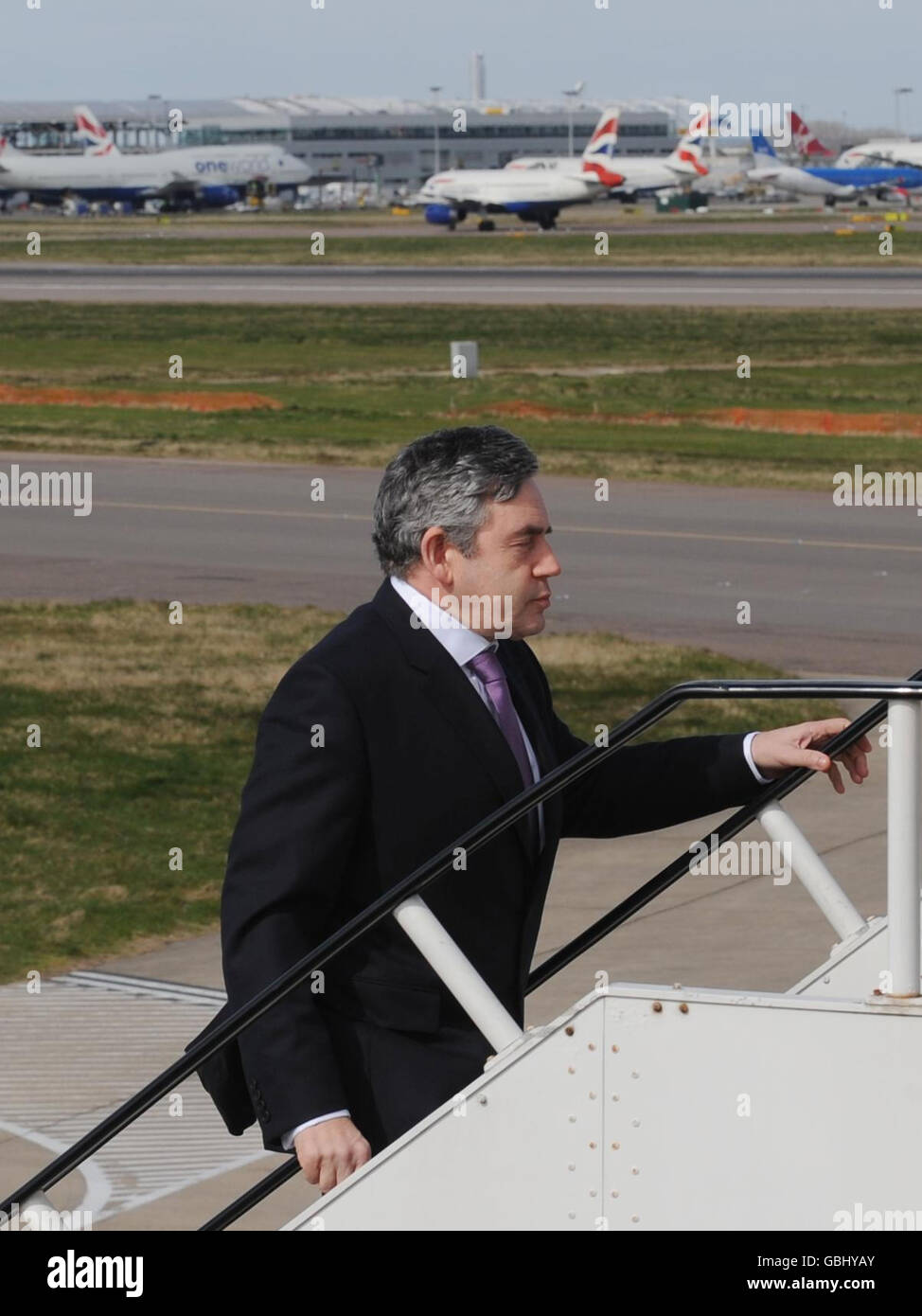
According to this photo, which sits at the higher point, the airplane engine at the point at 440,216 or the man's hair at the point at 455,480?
the airplane engine at the point at 440,216

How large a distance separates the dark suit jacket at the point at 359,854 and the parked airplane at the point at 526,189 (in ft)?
391

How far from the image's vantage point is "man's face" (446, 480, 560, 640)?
159 inches

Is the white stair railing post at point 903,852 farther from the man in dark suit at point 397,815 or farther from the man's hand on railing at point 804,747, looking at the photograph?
the man's hand on railing at point 804,747

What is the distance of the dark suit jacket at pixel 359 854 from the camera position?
3.88 m

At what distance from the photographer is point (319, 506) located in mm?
27688

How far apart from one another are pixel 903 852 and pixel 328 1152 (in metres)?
1.12

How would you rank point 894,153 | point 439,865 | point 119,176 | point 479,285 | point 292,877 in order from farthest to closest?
1. point 894,153
2. point 119,176
3. point 479,285
4. point 292,877
5. point 439,865

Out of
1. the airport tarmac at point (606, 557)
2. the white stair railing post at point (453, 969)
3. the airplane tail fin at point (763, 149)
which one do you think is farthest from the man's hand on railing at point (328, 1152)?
the airplane tail fin at point (763, 149)

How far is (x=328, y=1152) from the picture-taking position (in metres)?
3.79

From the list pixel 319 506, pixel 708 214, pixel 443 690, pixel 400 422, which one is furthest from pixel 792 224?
pixel 443 690

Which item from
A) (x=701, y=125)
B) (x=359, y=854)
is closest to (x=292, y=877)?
(x=359, y=854)

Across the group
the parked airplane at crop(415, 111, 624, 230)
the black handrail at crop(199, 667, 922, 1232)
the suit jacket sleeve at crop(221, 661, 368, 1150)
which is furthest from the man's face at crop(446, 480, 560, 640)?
the parked airplane at crop(415, 111, 624, 230)

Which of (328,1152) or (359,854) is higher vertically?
(359,854)

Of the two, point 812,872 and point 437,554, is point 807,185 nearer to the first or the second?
point 812,872
